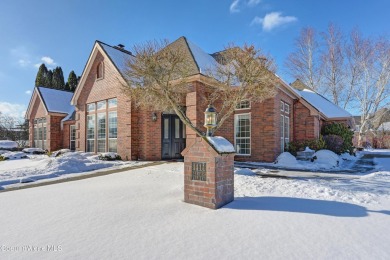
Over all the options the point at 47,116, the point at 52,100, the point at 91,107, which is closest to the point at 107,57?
the point at 91,107

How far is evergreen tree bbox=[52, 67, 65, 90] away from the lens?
30.4 m

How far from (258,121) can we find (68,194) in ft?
26.1

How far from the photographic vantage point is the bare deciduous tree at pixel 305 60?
24234 mm

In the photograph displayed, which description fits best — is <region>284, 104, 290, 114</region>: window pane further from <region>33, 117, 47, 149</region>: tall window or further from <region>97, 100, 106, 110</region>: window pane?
<region>33, 117, 47, 149</region>: tall window

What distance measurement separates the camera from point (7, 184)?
667 centimetres

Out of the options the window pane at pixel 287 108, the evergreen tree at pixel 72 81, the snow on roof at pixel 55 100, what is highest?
the evergreen tree at pixel 72 81

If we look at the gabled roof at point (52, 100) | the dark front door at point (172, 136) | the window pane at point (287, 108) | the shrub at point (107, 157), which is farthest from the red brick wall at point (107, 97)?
the window pane at point (287, 108)

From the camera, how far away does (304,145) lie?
1194cm

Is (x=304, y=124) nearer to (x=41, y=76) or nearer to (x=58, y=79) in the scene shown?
(x=58, y=79)

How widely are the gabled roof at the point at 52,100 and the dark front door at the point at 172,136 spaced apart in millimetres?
11916

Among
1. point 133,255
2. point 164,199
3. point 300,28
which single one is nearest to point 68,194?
point 164,199

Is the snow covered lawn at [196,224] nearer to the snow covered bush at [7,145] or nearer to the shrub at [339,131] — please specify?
the shrub at [339,131]

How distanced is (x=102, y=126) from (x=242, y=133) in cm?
801

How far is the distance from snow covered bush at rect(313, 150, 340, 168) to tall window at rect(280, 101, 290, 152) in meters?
1.58
